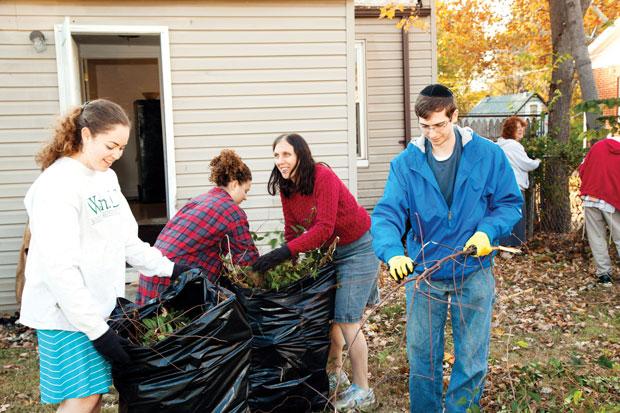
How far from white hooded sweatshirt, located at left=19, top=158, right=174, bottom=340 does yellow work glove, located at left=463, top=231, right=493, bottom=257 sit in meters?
1.50

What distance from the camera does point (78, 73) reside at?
5.89 meters

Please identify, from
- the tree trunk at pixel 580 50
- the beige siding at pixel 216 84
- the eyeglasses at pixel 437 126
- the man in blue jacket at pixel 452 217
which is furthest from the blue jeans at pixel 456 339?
the tree trunk at pixel 580 50

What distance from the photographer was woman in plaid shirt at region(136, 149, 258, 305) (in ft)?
11.4

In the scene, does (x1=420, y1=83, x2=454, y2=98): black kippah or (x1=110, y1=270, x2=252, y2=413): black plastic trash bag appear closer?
(x1=110, y1=270, x2=252, y2=413): black plastic trash bag

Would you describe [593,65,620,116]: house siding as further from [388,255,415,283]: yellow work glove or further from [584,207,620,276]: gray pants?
[388,255,415,283]: yellow work glove

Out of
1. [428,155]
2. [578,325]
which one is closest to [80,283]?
[428,155]

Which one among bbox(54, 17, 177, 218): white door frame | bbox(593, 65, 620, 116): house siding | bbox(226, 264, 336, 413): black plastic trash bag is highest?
bbox(593, 65, 620, 116): house siding

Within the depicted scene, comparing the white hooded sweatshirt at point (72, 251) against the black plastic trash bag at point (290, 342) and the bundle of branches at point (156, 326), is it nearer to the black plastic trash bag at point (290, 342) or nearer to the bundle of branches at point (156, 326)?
the bundle of branches at point (156, 326)

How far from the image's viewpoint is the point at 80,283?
7.65 feet

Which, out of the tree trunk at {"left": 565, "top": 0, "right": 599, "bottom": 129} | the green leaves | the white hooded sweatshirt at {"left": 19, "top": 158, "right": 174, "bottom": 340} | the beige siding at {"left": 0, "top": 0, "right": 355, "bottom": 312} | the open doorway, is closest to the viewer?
the white hooded sweatshirt at {"left": 19, "top": 158, "right": 174, "bottom": 340}

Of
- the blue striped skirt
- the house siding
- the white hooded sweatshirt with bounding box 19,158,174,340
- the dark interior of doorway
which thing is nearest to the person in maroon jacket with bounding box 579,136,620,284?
the white hooded sweatshirt with bounding box 19,158,174,340

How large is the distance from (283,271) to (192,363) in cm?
104

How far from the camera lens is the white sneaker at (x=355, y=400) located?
3662 millimetres

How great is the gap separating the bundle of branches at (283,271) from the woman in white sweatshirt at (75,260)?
36.0 inches
